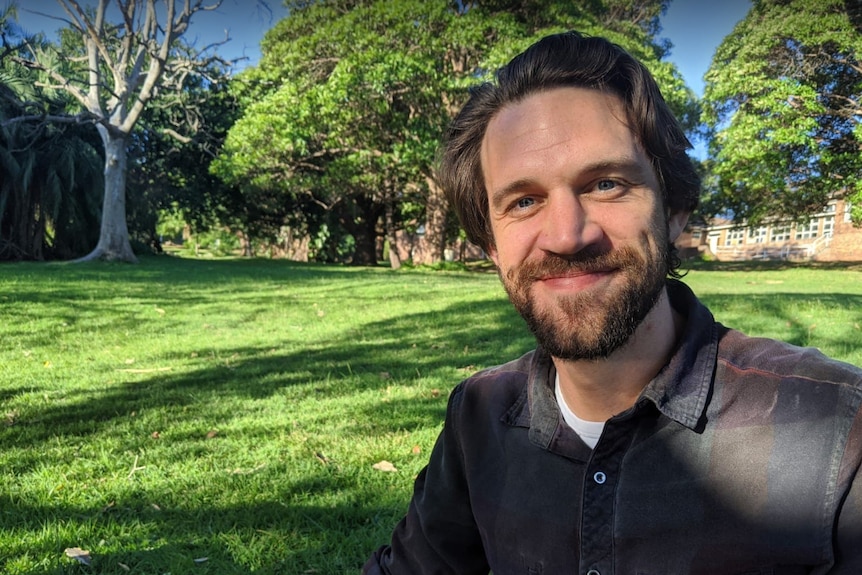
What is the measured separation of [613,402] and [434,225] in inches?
822

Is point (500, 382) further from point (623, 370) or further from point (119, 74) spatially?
point (119, 74)

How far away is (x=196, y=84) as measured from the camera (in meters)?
26.6

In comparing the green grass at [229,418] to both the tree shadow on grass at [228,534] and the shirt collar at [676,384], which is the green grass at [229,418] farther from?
the shirt collar at [676,384]

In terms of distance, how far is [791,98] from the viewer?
Answer: 62.7 feet

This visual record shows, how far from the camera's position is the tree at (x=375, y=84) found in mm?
16906

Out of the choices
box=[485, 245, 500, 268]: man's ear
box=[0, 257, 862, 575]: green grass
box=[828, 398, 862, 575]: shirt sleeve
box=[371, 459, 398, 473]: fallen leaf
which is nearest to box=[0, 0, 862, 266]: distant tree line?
box=[0, 257, 862, 575]: green grass

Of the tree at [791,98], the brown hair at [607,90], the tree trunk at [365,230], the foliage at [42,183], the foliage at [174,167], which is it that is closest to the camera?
the brown hair at [607,90]

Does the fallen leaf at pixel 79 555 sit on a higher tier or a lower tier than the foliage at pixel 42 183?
lower

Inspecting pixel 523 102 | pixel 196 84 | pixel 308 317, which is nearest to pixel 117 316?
pixel 308 317

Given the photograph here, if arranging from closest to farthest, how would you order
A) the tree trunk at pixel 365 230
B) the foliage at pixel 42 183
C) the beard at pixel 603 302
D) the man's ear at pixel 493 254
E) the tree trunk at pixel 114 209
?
the beard at pixel 603 302 → the man's ear at pixel 493 254 → the tree trunk at pixel 114 209 → the foliage at pixel 42 183 → the tree trunk at pixel 365 230

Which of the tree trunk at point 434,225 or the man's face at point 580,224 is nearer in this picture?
the man's face at point 580,224

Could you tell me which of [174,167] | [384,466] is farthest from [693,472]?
[174,167]

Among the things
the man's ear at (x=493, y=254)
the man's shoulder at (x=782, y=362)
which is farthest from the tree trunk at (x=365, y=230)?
the man's shoulder at (x=782, y=362)

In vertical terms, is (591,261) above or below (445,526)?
above
